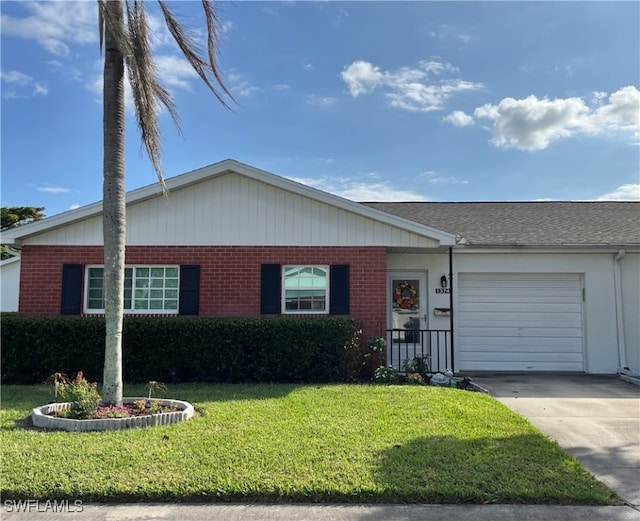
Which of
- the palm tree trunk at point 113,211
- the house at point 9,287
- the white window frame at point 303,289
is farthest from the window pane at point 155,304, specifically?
the house at point 9,287

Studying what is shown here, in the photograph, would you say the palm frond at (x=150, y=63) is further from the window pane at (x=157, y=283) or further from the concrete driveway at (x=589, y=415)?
the concrete driveway at (x=589, y=415)

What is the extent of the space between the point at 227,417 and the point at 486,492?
3334 mm

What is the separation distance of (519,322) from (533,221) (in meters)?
3.05

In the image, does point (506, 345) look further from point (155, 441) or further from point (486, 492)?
point (155, 441)

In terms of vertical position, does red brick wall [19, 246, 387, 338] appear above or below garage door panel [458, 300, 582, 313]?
above

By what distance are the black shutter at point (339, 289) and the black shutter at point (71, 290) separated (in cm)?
514

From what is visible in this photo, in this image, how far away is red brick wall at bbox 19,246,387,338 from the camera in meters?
9.84

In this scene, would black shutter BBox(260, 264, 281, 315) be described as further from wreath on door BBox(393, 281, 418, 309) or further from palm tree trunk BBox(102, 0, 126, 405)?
palm tree trunk BBox(102, 0, 126, 405)

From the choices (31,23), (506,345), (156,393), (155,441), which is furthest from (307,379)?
(31,23)

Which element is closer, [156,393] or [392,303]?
[156,393]

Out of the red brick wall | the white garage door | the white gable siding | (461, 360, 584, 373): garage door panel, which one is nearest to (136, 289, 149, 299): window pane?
the red brick wall

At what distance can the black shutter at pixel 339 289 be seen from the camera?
9.77 m

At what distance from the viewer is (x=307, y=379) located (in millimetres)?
8891

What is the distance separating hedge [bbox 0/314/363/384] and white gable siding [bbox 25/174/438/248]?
186 cm
